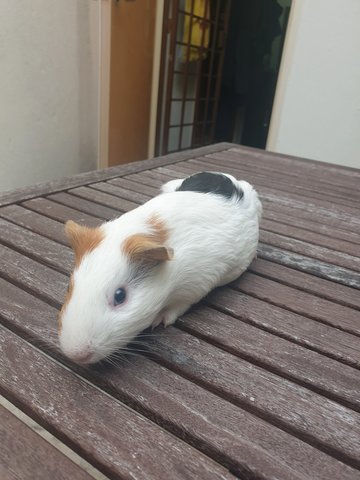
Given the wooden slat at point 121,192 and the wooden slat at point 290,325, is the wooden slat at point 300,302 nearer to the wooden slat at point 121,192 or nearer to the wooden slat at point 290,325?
the wooden slat at point 290,325

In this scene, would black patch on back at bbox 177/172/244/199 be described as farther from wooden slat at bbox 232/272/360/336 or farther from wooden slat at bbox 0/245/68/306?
wooden slat at bbox 0/245/68/306

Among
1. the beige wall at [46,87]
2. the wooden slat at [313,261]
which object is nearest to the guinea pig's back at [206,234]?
the wooden slat at [313,261]

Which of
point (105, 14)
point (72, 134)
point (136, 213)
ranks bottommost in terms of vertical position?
point (72, 134)

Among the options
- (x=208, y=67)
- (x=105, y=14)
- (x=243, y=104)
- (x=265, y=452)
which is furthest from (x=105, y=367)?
(x=243, y=104)

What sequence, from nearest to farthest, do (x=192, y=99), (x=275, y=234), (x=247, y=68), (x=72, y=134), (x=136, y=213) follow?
(x=136, y=213) → (x=275, y=234) → (x=72, y=134) → (x=192, y=99) → (x=247, y=68)

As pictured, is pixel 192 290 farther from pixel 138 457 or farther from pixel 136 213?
pixel 138 457

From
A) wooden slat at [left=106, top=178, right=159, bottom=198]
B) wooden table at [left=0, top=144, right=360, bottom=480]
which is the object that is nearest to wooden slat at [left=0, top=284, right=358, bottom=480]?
wooden table at [left=0, top=144, right=360, bottom=480]
